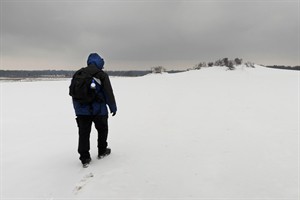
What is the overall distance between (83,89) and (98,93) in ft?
0.96

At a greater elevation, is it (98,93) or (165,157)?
(98,93)

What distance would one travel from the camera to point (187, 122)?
8.95 meters

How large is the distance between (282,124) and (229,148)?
3.02 metres

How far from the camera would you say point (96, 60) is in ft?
17.9

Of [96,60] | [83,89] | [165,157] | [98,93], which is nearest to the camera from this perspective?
[83,89]

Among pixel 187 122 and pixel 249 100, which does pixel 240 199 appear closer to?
pixel 187 122

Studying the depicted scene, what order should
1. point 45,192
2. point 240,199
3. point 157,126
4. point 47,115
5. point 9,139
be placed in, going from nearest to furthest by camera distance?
point 240,199, point 45,192, point 9,139, point 157,126, point 47,115

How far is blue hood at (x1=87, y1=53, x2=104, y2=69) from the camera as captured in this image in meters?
5.46

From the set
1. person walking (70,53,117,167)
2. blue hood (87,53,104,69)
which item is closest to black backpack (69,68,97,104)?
person walking (70,53,117,167)

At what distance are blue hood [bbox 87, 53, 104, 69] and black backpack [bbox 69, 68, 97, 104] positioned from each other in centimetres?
27

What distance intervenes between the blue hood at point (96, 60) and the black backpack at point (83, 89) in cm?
27

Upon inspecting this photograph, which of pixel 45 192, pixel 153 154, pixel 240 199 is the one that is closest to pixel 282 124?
pixel 153 154

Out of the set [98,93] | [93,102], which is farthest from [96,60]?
[93,102]

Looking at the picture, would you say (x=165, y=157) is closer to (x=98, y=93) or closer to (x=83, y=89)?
(x=98, y=93)
